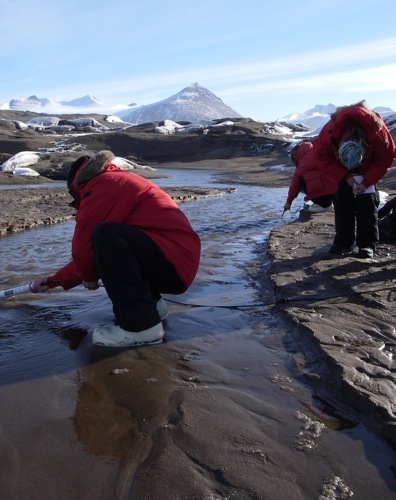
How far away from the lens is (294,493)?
4.59ft

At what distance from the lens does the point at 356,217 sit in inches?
163

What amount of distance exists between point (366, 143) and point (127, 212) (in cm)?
224

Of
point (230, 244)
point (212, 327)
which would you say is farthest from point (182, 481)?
point (230, 244)

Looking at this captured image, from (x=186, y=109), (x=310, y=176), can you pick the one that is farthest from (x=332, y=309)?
(x=186, y=109)

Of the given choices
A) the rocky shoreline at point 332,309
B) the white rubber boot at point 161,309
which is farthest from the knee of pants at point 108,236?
the rocky shoreline at point 332,309

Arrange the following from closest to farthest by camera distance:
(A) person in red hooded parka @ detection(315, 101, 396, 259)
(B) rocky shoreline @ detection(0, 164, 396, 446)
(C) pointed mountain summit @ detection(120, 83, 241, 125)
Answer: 1. (B) rocky shoreline @ detection(0, 164, 396, 446)
2. (A) person in red hooded parka @ detection(315, 101, 396, 259)
3. (C) pointed mountain summit @ detection(120, 83, 241, 125)

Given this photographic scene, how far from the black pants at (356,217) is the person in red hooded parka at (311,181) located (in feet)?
6.23

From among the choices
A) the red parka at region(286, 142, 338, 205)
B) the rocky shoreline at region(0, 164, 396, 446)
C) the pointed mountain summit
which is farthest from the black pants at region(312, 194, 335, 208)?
the pointed mountain summit

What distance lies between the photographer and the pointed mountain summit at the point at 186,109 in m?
92.8

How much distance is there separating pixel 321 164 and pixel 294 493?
332cm

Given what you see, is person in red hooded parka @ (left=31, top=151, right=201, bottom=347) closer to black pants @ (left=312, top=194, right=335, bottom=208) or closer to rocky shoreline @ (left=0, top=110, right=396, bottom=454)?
rocky shoreline @ (left=0, top=110, right=396, bottom=454)

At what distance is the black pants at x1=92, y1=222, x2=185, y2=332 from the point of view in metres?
2.36

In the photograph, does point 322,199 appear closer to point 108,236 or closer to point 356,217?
point 356,217

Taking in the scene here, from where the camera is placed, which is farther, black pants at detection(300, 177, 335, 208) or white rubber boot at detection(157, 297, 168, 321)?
black pants at detection(300, 177, 335, 208)
